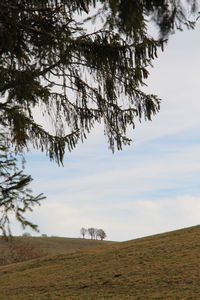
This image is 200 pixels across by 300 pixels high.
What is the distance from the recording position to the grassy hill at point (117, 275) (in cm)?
1856

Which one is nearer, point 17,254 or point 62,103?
point 62,103

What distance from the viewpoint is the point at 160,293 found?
17406 millimetres

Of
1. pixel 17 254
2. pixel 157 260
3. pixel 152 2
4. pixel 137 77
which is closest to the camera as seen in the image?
pixel 152 2

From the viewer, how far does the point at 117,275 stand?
890 inches

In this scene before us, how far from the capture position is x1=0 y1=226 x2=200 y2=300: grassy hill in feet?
60.9

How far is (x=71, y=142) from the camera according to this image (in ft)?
35.0

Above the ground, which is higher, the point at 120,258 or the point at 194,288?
the point at 120,258

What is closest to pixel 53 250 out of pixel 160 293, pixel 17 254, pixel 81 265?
pixel 17 254

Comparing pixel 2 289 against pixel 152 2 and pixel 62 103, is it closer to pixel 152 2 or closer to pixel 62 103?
pixel 62 103

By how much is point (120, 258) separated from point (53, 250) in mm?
59400

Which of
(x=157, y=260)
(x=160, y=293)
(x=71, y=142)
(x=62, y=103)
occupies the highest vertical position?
(x=62, y=103)

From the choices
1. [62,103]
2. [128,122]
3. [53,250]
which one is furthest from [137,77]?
[53,250]

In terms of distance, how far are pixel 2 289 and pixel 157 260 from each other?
912 centimetres

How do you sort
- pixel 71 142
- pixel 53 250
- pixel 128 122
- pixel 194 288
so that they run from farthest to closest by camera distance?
pixel 53 250 < pixel 194 288 < pixel 71 142 < pixel 128 122
